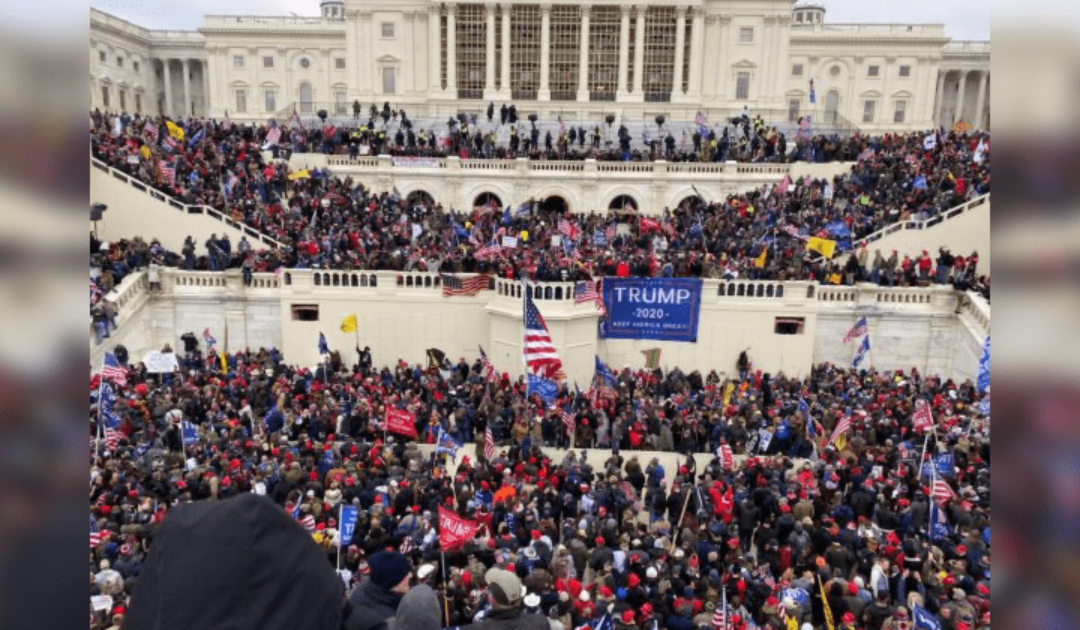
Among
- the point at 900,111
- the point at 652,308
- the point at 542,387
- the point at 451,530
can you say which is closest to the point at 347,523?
the point at 451,530

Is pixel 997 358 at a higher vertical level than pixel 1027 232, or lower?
lower

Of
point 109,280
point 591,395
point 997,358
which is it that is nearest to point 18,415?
point 997,358

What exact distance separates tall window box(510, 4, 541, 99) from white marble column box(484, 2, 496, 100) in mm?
1588

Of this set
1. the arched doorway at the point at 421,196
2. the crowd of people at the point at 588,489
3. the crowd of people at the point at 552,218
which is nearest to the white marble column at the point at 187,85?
the crowd of people at the point at 552,218

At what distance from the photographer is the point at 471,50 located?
195 ft

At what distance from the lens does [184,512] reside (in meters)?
2.80

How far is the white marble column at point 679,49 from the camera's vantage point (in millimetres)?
58312

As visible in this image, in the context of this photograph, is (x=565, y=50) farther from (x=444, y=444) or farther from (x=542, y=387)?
(x=444, y=444)

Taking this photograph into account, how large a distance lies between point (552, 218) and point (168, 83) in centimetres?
7559

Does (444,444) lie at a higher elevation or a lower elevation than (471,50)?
lower

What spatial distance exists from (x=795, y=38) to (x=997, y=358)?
8970cm

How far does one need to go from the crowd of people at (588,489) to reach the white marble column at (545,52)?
38111mm

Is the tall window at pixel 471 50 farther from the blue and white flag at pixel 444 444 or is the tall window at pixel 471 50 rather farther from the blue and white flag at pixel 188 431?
the blue and white flag at pixel 444 444

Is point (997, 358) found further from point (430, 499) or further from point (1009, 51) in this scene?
point (430, 499)
